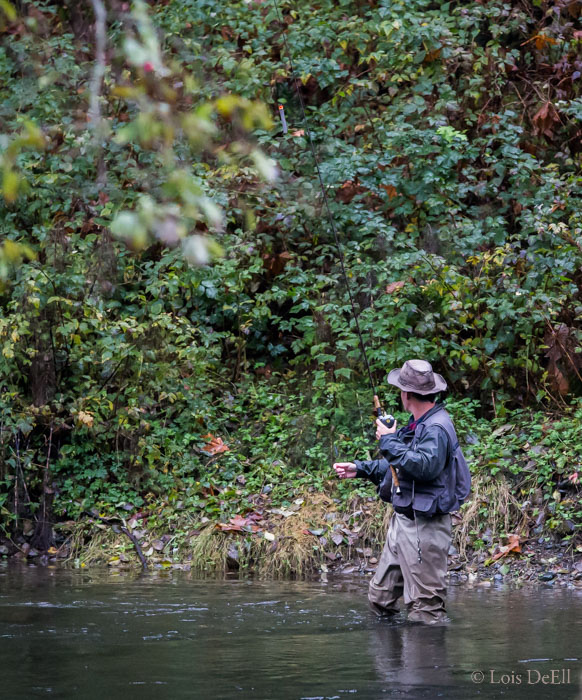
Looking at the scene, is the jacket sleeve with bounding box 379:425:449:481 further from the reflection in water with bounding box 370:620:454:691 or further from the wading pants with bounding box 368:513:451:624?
the reflection in water with bounding box 370:620:454:691

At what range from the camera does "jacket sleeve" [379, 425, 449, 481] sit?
685 centimetres

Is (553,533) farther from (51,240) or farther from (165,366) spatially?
(51,240)

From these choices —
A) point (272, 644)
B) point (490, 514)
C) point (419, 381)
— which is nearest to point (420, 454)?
point (419, 381)

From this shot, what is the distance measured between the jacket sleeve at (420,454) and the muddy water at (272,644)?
1.07 meters

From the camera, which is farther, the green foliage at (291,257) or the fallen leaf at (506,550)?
the green foliage at (291,257)

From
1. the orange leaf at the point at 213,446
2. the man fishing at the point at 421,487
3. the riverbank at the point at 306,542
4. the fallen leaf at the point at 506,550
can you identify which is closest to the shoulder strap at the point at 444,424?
the man fishing at the point at 421,487

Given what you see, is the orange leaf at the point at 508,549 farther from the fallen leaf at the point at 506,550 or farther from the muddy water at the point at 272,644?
the muddy water at the point at 272,644

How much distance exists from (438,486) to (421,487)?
0.11m

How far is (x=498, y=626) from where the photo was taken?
24.2ft

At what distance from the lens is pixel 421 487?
7047 mm

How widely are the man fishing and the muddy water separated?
0.32m

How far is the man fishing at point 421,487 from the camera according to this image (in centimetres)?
691

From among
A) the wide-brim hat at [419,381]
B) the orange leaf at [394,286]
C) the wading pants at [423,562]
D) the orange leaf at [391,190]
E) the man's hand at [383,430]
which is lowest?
the wading pants at [423,562]

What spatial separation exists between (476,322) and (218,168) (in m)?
4.45
